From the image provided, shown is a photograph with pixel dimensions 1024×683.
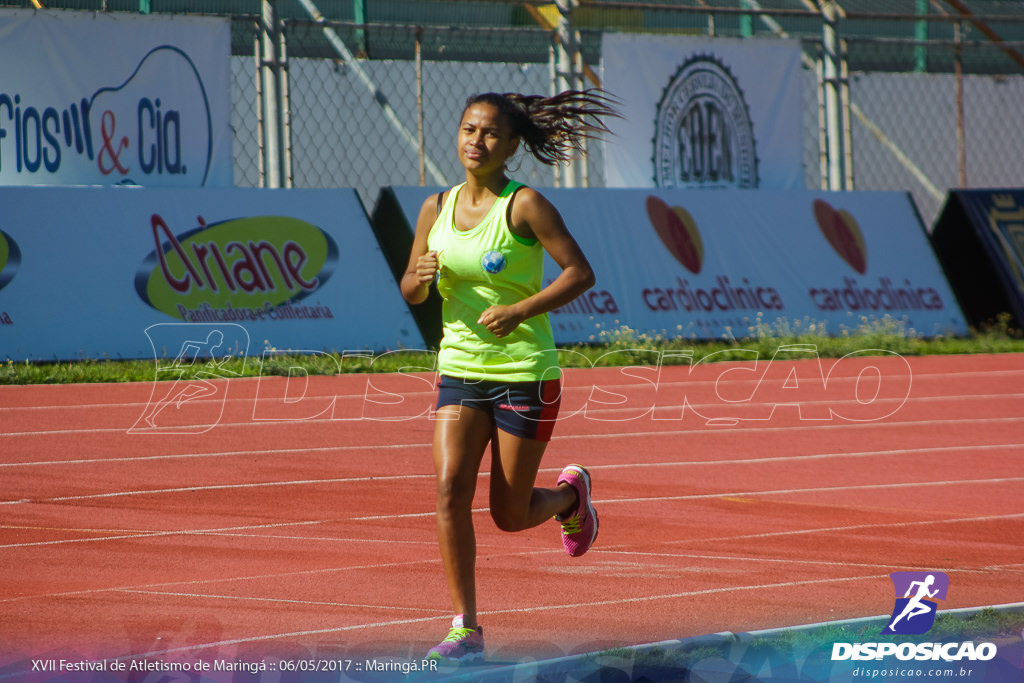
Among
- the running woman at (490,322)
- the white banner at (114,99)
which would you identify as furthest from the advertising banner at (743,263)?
the running woman at (490,322)

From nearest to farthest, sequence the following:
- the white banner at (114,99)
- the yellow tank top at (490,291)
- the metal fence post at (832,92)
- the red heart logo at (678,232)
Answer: the yellow tank top at (490,291), the white banner at (114,99), the red heart logo at (678,232), the metal fence post at (832,92)

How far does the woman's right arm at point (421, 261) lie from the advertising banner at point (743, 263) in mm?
9641

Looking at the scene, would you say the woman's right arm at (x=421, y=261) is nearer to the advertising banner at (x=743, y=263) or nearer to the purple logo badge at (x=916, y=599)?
the purple logo badge at (x=916, y=599)

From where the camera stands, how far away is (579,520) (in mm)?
5141

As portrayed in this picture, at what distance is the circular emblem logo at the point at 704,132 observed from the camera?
16.4 meters

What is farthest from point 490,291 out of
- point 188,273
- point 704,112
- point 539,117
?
point 704,112

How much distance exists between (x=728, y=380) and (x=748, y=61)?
6024mm

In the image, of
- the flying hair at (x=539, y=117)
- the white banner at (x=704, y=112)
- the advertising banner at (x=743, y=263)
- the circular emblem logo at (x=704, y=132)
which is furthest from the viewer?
the circular emblem logo at (x=704, y=132)

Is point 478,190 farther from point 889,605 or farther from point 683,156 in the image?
point 683,156

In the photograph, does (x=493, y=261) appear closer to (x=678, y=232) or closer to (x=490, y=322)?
(x=490, y=322)

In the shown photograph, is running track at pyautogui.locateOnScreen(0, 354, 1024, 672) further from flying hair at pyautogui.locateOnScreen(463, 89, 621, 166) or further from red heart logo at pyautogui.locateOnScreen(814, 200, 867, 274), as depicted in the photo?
red heart logo at pyautogui.locateOnScreen(814, 200, 867, 274)

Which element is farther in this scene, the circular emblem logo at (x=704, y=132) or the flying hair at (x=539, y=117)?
the circular emblem logo at (x=704, y=132)

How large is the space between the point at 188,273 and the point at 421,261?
8924 mm

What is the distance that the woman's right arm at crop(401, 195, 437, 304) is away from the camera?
171 inches
